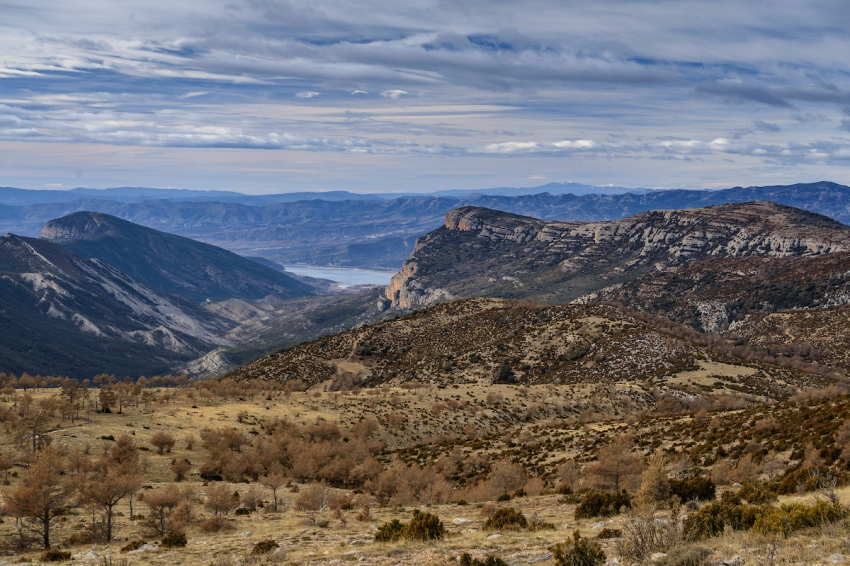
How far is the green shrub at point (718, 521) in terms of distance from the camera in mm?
17094

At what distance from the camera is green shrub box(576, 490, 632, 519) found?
2316cm

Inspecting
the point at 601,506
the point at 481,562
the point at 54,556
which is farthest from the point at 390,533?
the point at 54,556

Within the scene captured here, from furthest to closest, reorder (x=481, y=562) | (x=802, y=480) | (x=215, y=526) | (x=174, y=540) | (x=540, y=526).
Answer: (x=215, y=526) → (x=802, y=480) → (x=174, y=540) → (x=540, y=526) → (x=481, y=562)

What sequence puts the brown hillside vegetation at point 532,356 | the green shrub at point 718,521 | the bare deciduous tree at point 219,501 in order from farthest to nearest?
the brown hillside vegetation at point 532,356 → the bare deciduous tree at point 219,501 → the green shrub at point 718,521

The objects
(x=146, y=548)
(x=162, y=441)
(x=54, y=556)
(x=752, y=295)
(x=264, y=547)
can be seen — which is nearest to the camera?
(x=264, y=547)

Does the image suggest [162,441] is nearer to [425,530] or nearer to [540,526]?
[425,530]

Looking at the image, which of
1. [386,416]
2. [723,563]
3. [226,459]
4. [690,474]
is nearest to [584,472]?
[690,474]

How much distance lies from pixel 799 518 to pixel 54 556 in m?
23.3

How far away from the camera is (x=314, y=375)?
307 ft

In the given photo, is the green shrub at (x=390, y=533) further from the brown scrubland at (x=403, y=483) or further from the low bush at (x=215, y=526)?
the low bush at (x=215, y=526)

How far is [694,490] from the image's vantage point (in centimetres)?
2319

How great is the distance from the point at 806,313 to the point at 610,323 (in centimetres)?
Answer: 4921

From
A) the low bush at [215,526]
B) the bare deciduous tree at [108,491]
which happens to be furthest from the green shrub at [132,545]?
the low bush at [215,526]

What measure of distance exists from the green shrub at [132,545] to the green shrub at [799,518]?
68.1ft
